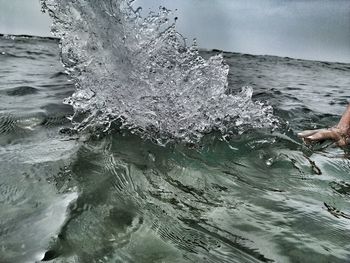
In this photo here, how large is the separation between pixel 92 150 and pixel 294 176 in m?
1.67

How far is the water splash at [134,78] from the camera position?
4070 mm

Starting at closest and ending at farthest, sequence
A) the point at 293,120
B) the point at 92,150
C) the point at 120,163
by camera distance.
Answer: the point at 120,163 < the point at 92,150 < the point at 293,120

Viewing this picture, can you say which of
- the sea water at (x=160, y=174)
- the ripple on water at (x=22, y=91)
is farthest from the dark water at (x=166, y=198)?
the ripple on water at (x=22, y=91)

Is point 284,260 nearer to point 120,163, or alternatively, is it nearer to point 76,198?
point 76,198

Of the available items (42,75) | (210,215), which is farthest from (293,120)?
(42,75)

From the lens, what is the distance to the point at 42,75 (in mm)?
8344

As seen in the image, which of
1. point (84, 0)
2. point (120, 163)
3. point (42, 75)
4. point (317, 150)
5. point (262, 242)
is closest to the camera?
point (262, 242)

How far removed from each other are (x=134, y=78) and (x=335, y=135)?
232 centimetres

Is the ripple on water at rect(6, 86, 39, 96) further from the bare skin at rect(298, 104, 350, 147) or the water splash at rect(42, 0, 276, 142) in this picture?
the bare skin at rect(298, 104, 350, 147)

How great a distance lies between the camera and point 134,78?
13.6 ft

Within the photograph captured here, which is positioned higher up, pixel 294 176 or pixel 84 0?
pixel 84 0

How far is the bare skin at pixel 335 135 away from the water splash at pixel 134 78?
0.59m

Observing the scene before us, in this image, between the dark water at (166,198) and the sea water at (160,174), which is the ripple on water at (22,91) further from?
the dark water at (166,198)

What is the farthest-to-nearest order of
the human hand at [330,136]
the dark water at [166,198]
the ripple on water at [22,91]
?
1. the ripple on water at [22,91]
2. the human hand at [330,136]
3. the dark water at [166,198]
